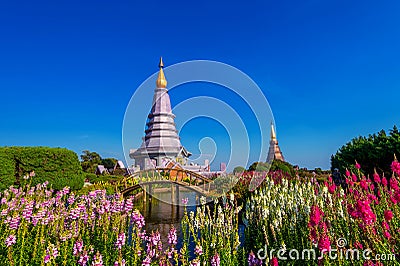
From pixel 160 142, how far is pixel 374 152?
21.1 metres

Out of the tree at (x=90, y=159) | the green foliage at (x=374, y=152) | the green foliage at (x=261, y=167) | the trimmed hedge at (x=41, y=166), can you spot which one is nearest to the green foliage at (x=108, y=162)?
the tree at (x=90, y=159)

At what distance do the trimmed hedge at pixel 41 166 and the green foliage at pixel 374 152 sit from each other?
42.4 ft

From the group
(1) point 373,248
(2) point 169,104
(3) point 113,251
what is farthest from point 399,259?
(2) point 169,104

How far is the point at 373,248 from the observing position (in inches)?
92.4

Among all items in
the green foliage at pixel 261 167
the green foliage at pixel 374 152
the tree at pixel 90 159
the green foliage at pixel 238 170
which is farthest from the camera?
the tree at pixel 90 159

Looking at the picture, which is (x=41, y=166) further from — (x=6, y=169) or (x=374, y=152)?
(x=374, y=152)

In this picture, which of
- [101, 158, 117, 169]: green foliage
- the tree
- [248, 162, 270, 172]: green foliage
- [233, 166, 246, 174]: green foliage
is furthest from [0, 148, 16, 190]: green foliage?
[101, 158, 117, 169]: green foliage

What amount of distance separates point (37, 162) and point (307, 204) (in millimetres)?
13003

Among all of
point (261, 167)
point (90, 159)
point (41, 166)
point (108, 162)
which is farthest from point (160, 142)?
point (108, 162)

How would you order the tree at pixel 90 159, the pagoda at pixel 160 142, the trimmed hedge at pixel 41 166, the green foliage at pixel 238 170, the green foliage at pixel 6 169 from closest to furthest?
the green foliage at pixel 6 169
the trimmed hedge at pixel 41 166
the green foliage at pixel 238 170
the pagoda at pixel 160 142
the tree at pixel 90 159

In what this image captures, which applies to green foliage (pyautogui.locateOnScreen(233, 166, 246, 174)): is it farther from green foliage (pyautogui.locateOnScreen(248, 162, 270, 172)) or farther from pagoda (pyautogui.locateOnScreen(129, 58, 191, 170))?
pagoda (pyautogui.locateOnScreen(129, 58, 191, 170))

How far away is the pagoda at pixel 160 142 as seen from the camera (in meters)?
27.4

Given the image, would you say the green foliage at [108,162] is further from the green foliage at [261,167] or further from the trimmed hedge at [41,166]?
the green foliage at [261,167]

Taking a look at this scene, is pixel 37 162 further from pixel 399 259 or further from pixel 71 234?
pixel 399 259
